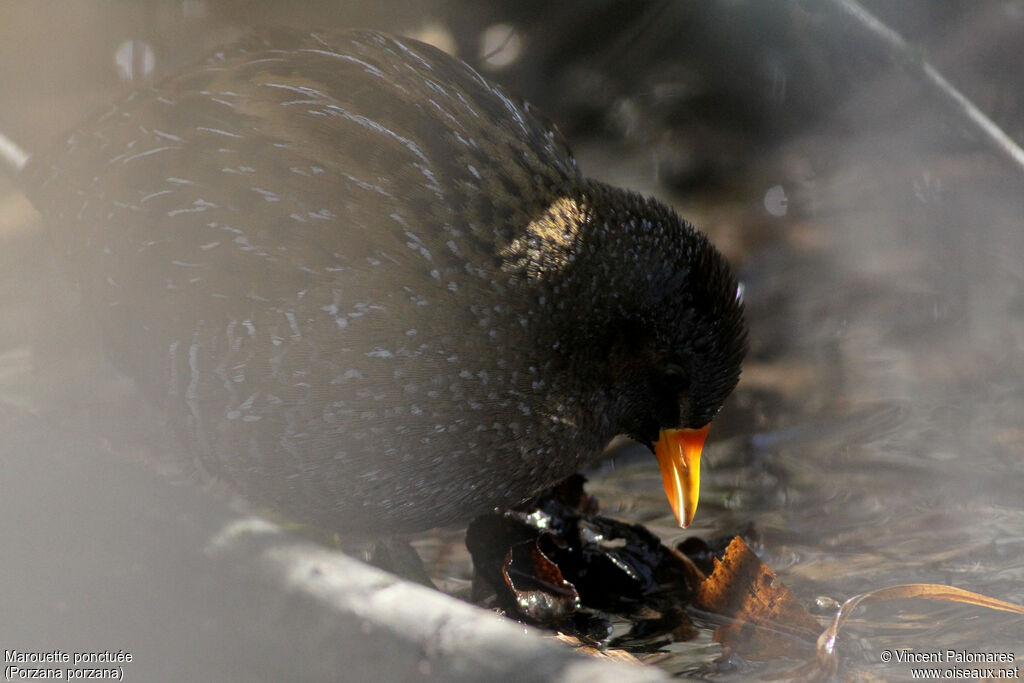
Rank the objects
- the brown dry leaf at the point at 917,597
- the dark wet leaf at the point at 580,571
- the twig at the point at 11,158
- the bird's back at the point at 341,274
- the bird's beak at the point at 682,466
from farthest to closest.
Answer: the twig at the point at 11,158 < the bird's beak at the point at 682,466 < the dark wet leaf at the point at 580,571 < the bird's back at the point at 341,274 < the brown dry leaf at the point at 917,597

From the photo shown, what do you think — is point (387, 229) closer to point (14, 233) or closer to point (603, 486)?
point (603, 486)

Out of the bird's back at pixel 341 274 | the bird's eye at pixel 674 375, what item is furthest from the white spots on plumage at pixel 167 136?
the bird's eye at pixel 674 375

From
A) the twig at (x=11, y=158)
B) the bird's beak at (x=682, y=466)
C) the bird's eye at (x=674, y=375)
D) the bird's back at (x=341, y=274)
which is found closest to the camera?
the bird's back at (x=341, y=274)

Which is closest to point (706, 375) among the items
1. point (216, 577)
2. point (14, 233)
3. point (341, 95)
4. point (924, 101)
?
point (341, 95)

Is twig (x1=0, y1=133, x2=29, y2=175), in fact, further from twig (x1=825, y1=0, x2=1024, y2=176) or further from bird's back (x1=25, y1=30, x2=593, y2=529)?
twig (x1=825, y1=0, x2=1024, y2=176)

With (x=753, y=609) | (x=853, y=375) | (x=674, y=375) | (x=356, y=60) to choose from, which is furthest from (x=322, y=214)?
(x=853, y=375)

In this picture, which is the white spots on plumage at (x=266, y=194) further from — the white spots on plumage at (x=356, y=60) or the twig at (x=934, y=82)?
the twig at (x=934, y=82)

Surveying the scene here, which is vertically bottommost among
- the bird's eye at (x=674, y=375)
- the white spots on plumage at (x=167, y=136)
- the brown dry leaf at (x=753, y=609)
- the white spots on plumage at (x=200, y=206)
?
the brown dry leaf at (x=753, y=609)
